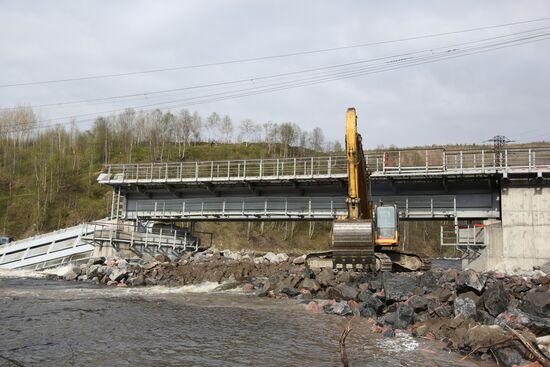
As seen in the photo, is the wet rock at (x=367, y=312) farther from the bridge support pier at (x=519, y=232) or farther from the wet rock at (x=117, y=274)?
the wet rock at (x=117, y=274)

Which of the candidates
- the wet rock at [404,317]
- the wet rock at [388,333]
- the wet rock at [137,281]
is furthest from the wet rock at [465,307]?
the wet rock at [137,281]

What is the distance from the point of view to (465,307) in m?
12.3

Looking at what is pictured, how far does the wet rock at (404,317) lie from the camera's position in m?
12.7

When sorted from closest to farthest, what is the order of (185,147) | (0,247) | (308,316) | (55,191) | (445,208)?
(308,316) → (445,208) → (0,247) → (55,191) → (185,147)

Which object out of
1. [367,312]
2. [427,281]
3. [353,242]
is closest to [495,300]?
[367,312]

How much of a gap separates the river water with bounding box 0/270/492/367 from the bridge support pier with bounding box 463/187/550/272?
13.6 m

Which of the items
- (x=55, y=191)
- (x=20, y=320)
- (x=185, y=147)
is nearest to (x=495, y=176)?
(x=20, y=320)

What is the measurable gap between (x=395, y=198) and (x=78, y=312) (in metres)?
20.3

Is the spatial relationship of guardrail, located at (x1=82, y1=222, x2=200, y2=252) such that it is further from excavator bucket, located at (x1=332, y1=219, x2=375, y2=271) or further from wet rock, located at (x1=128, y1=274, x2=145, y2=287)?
excavator bucket, located at (x1=332, y1=219, x2=375, y2=271)

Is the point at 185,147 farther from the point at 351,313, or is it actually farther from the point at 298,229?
the point at 351,313

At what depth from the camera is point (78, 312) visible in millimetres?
15016

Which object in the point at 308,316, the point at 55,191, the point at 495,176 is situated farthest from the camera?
the point at 55,191

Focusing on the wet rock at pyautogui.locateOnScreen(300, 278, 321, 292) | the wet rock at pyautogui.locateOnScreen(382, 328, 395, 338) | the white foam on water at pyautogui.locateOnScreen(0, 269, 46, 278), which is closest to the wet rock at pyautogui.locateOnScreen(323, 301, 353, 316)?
the wet rock at pyautogui.locateOnScreen(382, 328, 395, 338)

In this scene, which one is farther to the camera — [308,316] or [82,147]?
[82,147]
